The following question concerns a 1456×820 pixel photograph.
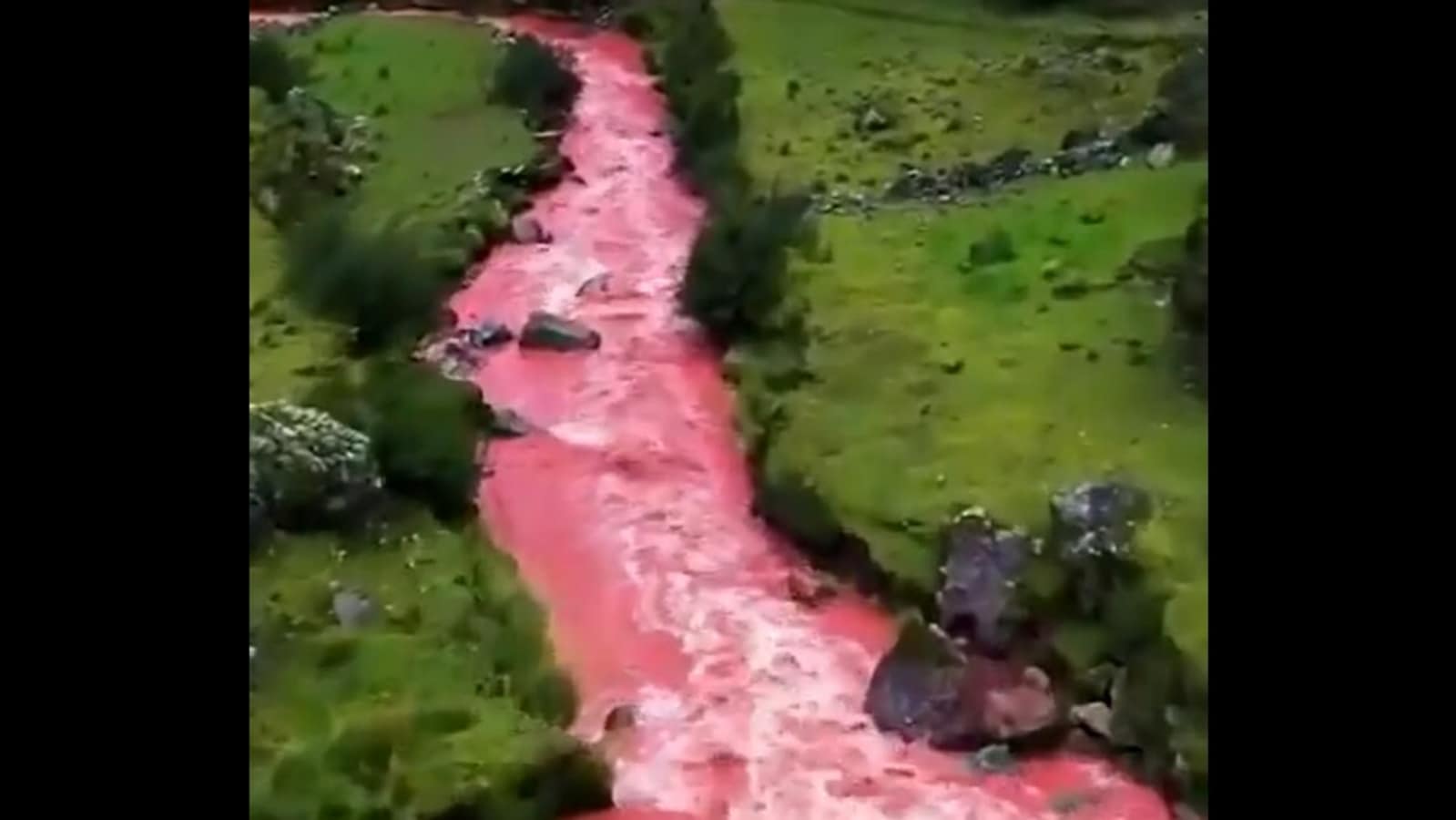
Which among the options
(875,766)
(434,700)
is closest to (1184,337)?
(875,766)

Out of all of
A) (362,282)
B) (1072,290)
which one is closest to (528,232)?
(362,282)

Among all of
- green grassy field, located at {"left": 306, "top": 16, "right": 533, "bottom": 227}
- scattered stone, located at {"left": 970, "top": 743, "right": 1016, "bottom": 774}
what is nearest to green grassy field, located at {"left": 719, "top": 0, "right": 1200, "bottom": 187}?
green grassy field, located at {"left": 306, "top": 16, "right": 533, "bottom": 227}

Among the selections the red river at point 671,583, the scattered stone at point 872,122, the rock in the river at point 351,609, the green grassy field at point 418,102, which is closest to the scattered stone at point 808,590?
the red river at point 671,583

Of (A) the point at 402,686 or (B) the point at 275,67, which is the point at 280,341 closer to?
(A) the point at 402,686

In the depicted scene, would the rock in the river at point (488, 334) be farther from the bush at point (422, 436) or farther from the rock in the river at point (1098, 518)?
the rock in the river at point (1098, 518)
